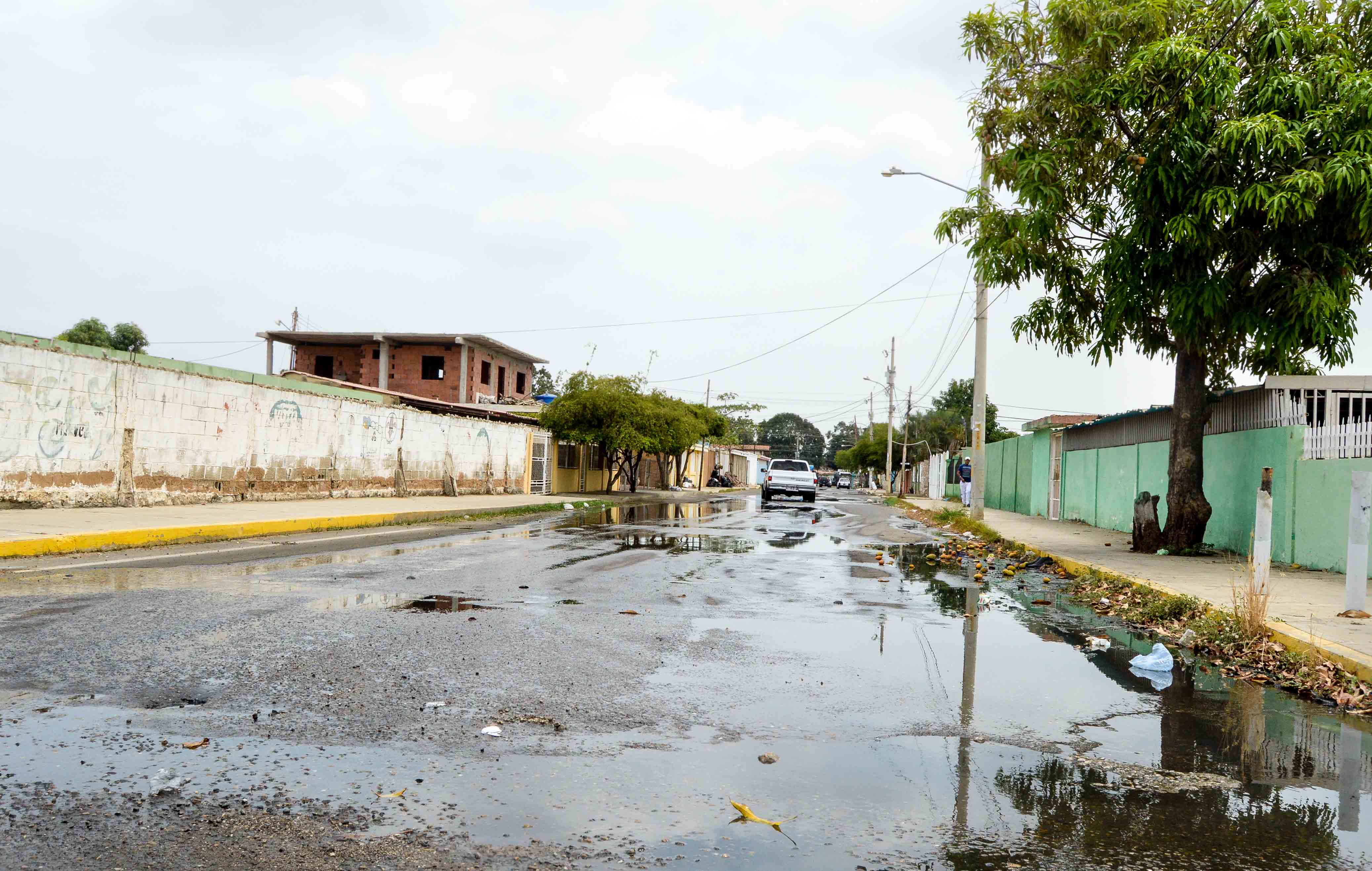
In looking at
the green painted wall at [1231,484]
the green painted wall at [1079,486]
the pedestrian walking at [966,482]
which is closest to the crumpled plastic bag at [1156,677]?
the green painted wall at [1231,484]

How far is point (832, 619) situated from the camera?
29.1 ft

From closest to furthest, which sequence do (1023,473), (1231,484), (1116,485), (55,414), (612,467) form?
(1231,484) → (55,414) → (1116,485) → (1023,473) → (612,467)

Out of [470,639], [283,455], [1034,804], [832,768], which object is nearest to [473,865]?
[832,768]

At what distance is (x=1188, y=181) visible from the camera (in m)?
13.0

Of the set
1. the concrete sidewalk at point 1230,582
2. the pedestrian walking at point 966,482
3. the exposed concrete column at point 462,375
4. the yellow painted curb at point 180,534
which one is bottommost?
the yellow painted curb at point 180,534

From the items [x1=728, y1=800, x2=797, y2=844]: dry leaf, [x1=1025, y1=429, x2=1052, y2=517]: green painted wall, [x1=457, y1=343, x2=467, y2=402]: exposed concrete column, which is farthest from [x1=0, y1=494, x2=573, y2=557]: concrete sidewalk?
[x1=457, y1=343, x2=467, y2=402]: exposed concrete column

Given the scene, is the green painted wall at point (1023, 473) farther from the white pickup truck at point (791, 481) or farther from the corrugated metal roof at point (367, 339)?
the corrugated metal roof at point (367, 339)

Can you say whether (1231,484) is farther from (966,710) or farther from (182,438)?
(182,438)

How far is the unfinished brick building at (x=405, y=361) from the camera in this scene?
49.7 meters

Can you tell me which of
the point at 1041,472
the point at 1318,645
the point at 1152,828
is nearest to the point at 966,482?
the point at 1041,472

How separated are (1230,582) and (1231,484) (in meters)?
5.36

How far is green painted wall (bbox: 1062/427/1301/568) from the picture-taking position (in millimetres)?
13516

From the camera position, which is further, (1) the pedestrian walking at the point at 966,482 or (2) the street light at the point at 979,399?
(1) the pedestrian walking at the point at 966,482

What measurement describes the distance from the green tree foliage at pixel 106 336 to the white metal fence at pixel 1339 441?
48.4 m
